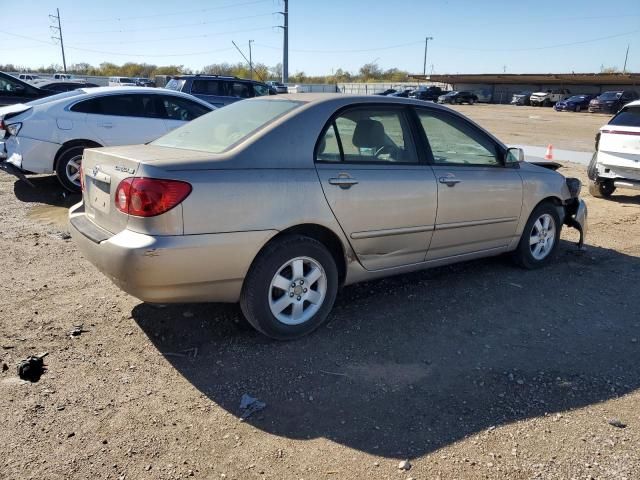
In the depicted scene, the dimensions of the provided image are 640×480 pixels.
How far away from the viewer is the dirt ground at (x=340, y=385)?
8.71 feet

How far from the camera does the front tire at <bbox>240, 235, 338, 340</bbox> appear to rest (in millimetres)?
3541

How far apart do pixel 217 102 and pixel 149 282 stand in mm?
13334

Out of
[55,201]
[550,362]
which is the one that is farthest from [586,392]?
[55,201]

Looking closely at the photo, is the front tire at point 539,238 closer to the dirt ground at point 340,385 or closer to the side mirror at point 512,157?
the dirt ground at point 340,385

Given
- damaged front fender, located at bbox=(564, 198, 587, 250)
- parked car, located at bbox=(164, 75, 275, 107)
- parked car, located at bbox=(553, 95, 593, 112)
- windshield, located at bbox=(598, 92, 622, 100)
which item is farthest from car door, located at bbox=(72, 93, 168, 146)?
parked car, located at bbox=(553, 95, 593, 112)

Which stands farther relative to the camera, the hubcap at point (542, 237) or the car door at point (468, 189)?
the hubcap at point (542, 237)

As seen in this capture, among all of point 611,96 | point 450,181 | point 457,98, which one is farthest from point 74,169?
point 457,98

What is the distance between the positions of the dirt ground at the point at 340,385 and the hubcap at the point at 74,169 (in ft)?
10.7

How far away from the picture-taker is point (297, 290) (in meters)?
3.75

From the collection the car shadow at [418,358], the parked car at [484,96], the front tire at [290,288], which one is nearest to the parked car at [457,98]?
the parked car at [484,96]

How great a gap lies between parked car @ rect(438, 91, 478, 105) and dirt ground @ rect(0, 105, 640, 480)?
178ft

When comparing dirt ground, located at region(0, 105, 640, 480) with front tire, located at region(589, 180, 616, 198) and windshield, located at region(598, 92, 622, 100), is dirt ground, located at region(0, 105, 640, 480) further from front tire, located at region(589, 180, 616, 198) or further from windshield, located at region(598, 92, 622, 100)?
windshield, located at region(598, 92, 622, 100)

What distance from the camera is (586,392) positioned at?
3311mm

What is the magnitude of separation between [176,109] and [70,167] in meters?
1.97
